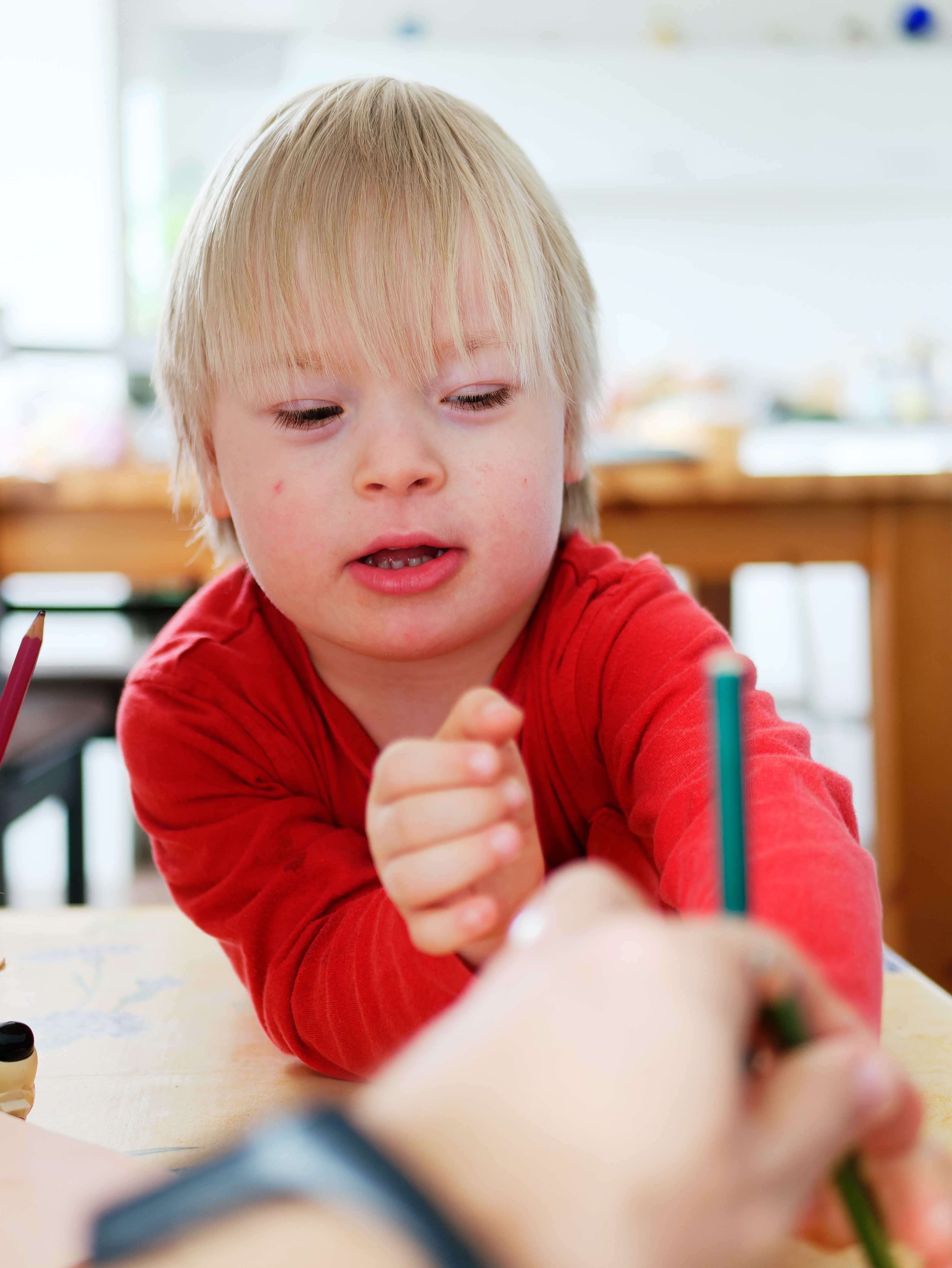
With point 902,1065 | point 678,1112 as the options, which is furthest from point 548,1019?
point 902,1065

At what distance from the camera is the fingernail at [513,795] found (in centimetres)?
34

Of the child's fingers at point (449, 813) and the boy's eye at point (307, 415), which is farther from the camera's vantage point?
→ the boy's eye at point (307, 415)

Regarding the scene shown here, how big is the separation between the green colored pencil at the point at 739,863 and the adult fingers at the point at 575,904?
20 mm

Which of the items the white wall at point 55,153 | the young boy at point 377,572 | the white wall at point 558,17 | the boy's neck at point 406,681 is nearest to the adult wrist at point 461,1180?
the young boy at point 377,572

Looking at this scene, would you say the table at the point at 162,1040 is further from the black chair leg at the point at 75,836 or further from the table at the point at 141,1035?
the black chair leg at the point at 75,836

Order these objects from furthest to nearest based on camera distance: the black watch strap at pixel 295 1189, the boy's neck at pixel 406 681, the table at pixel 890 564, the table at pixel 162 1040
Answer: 1. the table at pixel 890 564
2. the boy's neck at pixel 406 681
3. the table at pixel 162 1040
4. the black watch strap at pixel 295 1189

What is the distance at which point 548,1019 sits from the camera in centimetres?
18

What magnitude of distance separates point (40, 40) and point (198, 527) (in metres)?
3.27

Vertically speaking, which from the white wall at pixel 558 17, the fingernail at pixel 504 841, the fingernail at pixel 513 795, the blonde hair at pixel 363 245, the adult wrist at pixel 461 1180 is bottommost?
the fingernail at pixel 504 841

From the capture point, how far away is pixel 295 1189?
17cm

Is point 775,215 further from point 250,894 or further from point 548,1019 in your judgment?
point 548,1019

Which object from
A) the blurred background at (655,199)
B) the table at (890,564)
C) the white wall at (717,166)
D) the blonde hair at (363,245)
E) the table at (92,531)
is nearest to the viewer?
the blonde hair at (363,245)

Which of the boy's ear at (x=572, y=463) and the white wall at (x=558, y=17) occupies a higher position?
the white wall at (x=558, y=17)

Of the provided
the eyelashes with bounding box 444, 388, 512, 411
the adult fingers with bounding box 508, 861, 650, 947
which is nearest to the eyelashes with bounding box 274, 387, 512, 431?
the eyelashes with bounding box 444, 388, 512, 411
